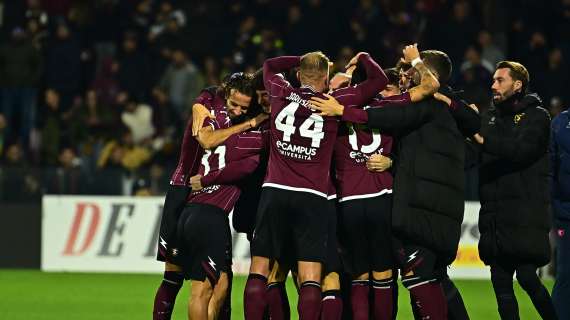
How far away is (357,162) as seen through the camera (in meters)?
9.38

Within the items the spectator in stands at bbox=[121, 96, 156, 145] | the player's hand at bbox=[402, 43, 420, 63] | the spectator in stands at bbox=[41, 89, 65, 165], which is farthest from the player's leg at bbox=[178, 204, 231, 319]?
the spectator in stands at bbox=[121, 96, 156, 145]

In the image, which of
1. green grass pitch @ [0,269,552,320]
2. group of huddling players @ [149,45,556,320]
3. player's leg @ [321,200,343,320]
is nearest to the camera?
group of huddling players @ [149,45,556,320]

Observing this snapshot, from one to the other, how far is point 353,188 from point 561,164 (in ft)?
5.98

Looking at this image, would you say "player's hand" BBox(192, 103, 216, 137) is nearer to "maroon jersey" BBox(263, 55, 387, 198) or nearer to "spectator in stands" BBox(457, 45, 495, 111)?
"maroon jersey" BBox(263, 55, 387, 198)

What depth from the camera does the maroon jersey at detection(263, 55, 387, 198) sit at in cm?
894

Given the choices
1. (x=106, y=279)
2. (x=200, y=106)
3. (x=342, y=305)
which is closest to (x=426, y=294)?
(x=342, y=305)

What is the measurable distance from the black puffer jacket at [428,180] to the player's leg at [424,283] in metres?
0.09

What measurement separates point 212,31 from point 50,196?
15.5ft

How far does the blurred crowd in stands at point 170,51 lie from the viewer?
18219mm

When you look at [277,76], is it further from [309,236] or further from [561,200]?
[561,200]

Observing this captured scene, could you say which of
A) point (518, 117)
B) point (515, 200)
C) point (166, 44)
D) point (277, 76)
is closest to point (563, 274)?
point (515, 200)

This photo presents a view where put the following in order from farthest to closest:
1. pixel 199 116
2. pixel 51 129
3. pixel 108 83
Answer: pixel 108 83 → pixel 51 129 → pixel 199 116

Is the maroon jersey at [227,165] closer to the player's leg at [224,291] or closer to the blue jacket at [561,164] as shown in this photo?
the player's leg at [224,291]

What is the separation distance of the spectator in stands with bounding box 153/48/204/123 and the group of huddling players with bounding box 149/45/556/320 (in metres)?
9.31
